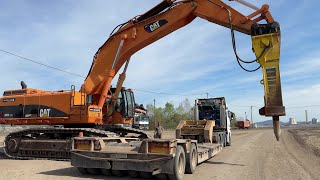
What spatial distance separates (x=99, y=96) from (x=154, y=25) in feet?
12.3

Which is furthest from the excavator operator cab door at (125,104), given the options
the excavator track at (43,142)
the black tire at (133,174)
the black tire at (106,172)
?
the black tire at (133,174)

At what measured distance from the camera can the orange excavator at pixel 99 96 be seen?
14070 millimetres

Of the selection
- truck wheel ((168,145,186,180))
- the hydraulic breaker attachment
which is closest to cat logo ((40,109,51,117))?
truck wheel ((168,145,186,180))

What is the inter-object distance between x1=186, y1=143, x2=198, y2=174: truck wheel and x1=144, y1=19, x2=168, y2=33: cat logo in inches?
225

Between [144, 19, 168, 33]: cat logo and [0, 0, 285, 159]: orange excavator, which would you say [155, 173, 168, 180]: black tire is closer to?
[0, 0, 285, 159]: orange excavator

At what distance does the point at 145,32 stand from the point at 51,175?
23.3 ft

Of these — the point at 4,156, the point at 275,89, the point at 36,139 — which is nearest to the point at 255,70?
the point at 275,89

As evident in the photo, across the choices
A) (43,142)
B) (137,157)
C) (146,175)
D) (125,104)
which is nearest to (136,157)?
(137,157)

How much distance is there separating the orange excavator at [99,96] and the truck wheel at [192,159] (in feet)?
13.1

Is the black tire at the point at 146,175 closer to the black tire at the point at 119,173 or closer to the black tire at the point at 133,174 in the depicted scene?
the black tire at the point at 133,174

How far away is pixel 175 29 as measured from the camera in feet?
48.4

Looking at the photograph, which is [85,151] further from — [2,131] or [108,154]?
[2,131]

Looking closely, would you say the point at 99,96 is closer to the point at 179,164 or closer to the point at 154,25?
the point at 154,25

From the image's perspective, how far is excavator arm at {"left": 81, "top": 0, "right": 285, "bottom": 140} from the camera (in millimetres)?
Answer: 11984
